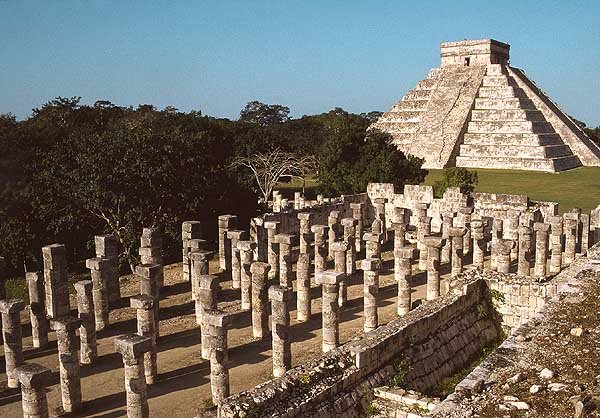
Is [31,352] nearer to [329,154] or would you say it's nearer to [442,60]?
[329,154]

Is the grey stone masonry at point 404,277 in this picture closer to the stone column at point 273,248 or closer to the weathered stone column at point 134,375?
the stone column at point 273,248

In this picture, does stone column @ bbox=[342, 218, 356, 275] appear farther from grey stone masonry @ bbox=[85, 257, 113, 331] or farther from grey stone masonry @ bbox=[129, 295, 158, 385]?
grey stone masonry @ bbox=[129, 295, 158, 385]

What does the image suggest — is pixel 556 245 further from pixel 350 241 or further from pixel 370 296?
pixel 370 296

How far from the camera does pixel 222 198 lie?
25.4 metres

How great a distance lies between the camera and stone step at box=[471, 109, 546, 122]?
5397 cm

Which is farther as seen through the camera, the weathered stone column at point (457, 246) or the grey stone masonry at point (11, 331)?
the weathered stone column at point (457, 246)

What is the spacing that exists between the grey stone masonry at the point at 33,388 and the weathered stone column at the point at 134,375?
1169 mm

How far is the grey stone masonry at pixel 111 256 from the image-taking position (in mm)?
16531

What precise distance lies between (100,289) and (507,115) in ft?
158

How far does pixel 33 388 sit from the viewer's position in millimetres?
9211

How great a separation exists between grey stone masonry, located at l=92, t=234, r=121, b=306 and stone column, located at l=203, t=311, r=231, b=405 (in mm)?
6479

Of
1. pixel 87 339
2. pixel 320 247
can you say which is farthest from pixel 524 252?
pixel 87 339

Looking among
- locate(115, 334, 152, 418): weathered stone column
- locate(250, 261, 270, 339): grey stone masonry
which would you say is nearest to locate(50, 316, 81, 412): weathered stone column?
locate(115, 334, 152, 418): weathered stone column

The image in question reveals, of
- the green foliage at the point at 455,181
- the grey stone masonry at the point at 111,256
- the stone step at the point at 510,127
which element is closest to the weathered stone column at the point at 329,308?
the grey stone masonry at the point at 111,256
